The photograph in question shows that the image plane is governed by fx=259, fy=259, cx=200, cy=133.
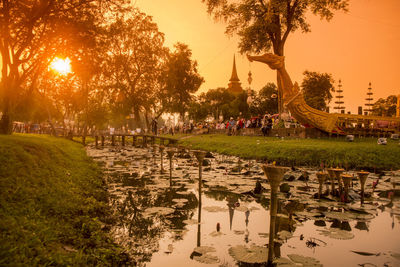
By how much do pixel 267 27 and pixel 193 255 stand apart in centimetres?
2146

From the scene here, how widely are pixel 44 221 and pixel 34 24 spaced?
1134 centimetres

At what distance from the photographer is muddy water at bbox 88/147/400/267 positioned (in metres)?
3.14

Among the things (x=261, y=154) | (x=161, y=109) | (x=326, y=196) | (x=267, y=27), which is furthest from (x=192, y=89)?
(x=326, y=196)

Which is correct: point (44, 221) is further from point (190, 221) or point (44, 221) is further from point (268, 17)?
point (268, 17)

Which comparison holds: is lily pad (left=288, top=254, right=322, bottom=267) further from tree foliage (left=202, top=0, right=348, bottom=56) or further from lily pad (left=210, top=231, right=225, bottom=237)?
tree foliage (left=202, top=0, right=348, bottom=56)

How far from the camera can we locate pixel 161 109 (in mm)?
36656

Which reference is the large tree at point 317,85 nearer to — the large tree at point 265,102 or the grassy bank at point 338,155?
the large tree at point 265,102

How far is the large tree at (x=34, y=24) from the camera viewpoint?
10023 mm

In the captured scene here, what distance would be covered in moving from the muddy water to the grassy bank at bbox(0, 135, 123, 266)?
0.36 metres

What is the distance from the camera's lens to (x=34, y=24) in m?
11.3

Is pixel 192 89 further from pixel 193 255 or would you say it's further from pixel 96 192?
pixel 193 255

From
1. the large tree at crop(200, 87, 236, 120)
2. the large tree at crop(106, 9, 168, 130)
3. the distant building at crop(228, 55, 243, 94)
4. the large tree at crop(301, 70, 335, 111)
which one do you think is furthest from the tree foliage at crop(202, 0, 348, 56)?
the distant building at crop(228, 55, 243, 94)

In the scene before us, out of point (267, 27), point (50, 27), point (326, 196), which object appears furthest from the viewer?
point (267, 27)

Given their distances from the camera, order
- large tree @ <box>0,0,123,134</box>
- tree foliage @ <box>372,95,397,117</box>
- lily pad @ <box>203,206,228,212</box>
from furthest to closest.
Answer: tree foliage @ <box>372,95,397,117</box>
large tree @ <box>0,0,123,134</box>
lily pad @ <box>203,206,228,212</box>
